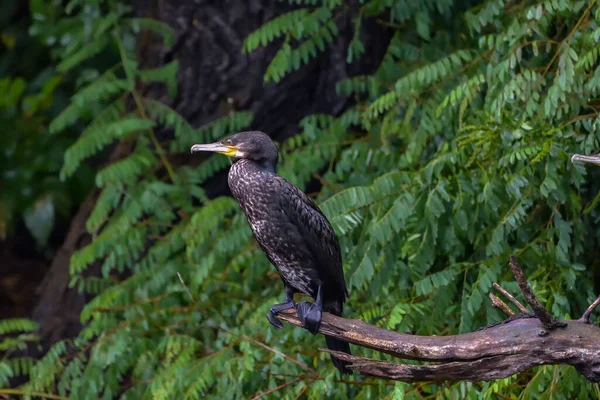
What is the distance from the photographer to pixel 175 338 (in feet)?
Answer: 13.8

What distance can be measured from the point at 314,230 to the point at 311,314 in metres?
0.35

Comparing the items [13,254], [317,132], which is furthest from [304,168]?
[13,254]

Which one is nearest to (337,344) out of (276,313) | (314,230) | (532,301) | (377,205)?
(276,313)

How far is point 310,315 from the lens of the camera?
9.89ft

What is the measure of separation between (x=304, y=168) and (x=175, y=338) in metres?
1.11

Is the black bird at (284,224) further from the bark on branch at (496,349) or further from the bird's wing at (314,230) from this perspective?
the bark on branch at (496,349)

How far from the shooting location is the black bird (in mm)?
3156

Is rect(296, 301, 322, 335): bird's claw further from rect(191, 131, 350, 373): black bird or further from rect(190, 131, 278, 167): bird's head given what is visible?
rect(190, 131, 278, 167): bird's head

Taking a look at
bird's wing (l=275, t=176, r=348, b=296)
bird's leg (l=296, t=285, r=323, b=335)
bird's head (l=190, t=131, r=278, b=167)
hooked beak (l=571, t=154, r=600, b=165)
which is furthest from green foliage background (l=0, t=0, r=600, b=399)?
bird's head (l=190, t=131, r=278, b=167)

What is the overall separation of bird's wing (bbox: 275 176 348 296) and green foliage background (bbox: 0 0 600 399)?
1.06 ft

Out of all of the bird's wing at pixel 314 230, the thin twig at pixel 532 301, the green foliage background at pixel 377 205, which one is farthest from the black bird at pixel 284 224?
the thin twig at pixel 532 301

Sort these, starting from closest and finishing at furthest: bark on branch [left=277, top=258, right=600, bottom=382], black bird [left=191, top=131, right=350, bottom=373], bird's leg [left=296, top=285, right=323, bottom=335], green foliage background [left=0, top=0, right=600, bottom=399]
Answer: bark on branch [left=277, top=258, right=600, bottom=382]
bird's leg [left=296, top=285, right=323, bottom=335]
black bird [left=191, top=131, right=350, bottom=373]
green foliage background [left=0, top=0, right=600, bottom=399]

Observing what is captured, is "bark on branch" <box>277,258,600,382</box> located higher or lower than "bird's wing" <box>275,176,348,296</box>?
lower

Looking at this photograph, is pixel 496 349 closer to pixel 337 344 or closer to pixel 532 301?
pixel 532 301
